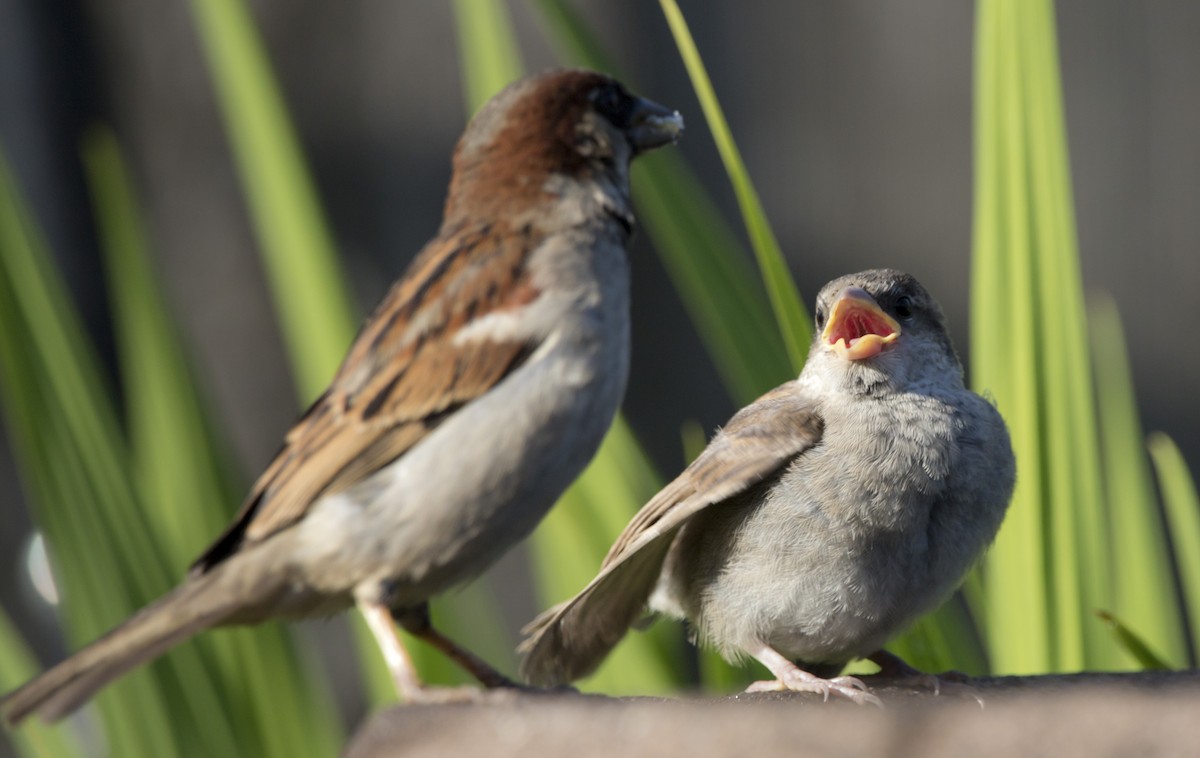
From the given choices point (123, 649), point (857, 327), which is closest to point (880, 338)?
point (857, 327)

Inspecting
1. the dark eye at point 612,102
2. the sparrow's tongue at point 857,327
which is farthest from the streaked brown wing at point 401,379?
the sparrow's tongue at point 857,327

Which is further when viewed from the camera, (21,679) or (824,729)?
(21,679)

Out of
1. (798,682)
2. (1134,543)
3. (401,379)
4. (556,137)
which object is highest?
(556,137)

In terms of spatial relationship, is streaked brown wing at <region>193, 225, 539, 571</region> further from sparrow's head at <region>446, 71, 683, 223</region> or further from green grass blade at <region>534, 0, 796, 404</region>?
green grass blade at <region>534, 0, 796, 404</region>

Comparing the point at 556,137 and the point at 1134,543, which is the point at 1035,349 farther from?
the point at 556,137

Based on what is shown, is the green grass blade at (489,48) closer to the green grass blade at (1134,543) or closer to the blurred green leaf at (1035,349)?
Result: the blurred green leaf at (1035,349)

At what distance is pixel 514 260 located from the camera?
1058mm

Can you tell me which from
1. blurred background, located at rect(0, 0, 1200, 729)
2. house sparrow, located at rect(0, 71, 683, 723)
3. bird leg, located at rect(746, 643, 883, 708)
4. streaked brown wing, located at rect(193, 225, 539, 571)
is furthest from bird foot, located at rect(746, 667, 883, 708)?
blurred background, located at rect(0, 0, 1200, 729)

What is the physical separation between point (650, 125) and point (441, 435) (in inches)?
11.8

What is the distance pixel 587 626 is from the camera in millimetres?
1167

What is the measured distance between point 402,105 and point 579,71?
1427mm

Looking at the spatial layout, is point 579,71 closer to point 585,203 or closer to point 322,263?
point 585,203

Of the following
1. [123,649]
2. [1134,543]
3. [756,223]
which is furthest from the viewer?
[1134,543]

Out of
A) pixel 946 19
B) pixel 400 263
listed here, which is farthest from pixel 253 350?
pixel 946 19
